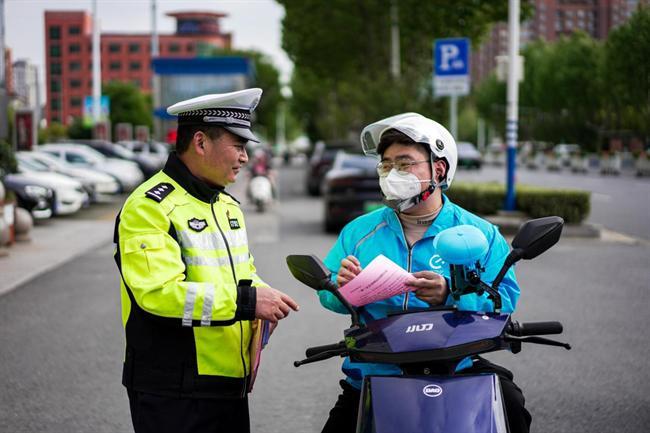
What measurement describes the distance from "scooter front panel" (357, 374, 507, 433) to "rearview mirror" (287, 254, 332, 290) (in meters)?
0.39

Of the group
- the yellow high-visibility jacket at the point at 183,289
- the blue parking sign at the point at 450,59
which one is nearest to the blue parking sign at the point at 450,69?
the blue parking sign at the point at 450,59

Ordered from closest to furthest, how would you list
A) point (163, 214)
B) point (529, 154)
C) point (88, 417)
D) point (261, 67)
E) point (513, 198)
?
point (163, 214)
point (88, 417)
point (513, 198)
point (529, 154)
point (261, 67)

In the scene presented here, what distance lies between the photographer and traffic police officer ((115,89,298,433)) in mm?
3098

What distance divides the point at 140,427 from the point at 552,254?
38.7 feet

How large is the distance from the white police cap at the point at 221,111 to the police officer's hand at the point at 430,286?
0.77 m

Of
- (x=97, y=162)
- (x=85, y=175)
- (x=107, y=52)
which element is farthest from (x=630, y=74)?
(x=107, y=52)

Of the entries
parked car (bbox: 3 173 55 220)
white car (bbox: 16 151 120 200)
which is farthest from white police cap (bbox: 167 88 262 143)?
white car (bbox: 16 151 120 200)

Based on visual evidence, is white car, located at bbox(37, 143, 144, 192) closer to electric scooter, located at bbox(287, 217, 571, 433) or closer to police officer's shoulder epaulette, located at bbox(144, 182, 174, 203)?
police officer's shoulder epaulette, located at bbox(144, 182, 174, 203)

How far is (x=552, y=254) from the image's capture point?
14.5m

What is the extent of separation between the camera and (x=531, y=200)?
60.4 ft

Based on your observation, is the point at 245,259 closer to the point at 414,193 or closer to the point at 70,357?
the point at 414,193

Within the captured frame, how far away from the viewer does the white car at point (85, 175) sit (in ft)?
82.4

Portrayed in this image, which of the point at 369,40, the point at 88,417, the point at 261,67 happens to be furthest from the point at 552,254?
the point at 261,67

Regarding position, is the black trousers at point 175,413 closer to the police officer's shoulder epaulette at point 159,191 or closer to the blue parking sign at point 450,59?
the police officer's shoulder epaulette at point 159,191
